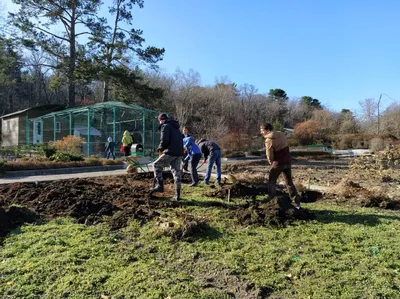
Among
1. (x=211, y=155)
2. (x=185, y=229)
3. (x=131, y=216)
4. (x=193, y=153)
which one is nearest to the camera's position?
(x=185, y=229)

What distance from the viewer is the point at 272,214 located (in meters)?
5.12

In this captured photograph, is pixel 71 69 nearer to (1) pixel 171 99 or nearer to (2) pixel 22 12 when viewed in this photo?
(2) pixel 22 12

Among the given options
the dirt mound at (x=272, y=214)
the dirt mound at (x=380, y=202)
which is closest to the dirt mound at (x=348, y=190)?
the dirt mound at (x=380, y=202)

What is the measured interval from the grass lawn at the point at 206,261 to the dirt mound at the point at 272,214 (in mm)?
193

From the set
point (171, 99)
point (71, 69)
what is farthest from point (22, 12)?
point (171, 99)

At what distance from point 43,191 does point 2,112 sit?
50.6 meters

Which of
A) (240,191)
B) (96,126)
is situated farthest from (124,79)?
(240,191)

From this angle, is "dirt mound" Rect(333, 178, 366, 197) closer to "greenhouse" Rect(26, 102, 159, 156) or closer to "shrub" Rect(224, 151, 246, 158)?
"shrub" Rect(224, 151, 246, 158)

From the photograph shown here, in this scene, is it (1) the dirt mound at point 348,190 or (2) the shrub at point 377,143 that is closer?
(1) the dirt mound at point 348,190

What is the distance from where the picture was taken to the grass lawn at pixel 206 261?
3004mm

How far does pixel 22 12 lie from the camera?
26859 millimetres

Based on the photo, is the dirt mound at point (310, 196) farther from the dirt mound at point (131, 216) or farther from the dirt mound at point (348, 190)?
the dirt mound at point (131, 216)

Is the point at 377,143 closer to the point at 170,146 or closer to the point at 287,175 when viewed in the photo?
the point at 287,175

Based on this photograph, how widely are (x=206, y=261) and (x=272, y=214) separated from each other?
6.06ft
